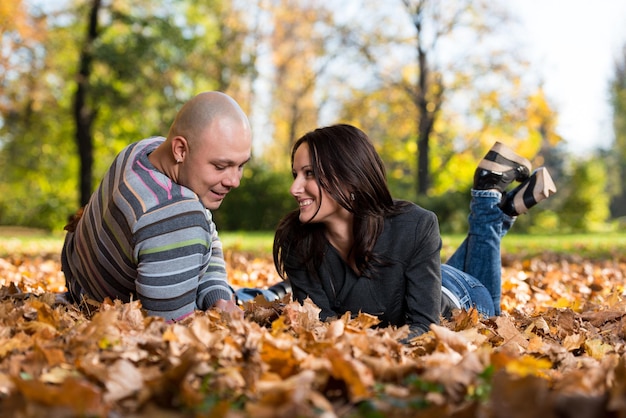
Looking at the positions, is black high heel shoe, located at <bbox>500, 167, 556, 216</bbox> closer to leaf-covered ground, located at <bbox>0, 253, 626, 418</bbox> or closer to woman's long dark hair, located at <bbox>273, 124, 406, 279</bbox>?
woman's long dark hair, located at <bbox>273, 124, 406, 279</bbox>

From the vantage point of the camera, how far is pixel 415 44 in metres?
21.5

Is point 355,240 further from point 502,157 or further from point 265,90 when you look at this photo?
point 265,90

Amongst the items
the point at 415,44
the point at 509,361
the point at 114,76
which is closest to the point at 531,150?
the point at 415,44

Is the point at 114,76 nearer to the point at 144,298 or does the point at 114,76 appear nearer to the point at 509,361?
the point at 144,298

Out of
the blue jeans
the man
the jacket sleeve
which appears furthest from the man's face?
the blue jeans

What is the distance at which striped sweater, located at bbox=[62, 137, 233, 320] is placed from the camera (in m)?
2.70

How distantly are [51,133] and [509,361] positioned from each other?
24450mm

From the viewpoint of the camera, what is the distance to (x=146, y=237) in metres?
2.70

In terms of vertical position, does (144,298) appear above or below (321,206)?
below

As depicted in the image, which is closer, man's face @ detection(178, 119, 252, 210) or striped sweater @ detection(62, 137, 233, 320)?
striped sweater @ detection(62, 137, 233, 320)

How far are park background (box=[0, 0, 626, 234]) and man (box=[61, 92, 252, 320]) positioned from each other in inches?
555

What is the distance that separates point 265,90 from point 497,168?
25.0 metres

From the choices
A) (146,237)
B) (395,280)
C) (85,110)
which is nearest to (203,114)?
(146,237)

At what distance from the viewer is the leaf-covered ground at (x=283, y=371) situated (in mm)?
1486
